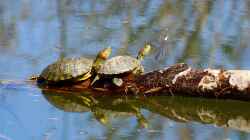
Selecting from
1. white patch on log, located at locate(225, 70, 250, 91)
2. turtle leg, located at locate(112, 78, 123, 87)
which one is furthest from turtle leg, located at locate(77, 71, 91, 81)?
white patch on log, located at locate(225, 70, 250, 91)

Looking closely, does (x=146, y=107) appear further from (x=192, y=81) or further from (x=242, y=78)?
(x=242, y=78)

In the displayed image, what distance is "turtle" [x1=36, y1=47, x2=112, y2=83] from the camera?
19.2 feet

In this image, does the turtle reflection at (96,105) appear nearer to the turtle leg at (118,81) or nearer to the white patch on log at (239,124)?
the turtle leg at (118,81)

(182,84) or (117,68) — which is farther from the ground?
(117,68)

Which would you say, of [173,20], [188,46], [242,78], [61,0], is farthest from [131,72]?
[61,0]

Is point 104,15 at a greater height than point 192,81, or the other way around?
point 104,15

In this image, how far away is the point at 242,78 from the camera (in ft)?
18.0

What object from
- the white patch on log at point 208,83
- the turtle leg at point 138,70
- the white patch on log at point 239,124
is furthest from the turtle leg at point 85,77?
the white patch on log at point 239,124

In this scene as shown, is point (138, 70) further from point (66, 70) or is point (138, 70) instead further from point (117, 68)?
point (66, 70)

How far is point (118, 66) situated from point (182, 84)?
21.9 inches

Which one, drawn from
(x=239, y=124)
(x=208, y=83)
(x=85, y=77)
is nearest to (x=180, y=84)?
(x=208, y=83)

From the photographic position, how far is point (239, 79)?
18.1ft

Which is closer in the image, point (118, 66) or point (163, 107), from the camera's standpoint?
point (163, 107)

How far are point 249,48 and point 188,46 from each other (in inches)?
25.4
